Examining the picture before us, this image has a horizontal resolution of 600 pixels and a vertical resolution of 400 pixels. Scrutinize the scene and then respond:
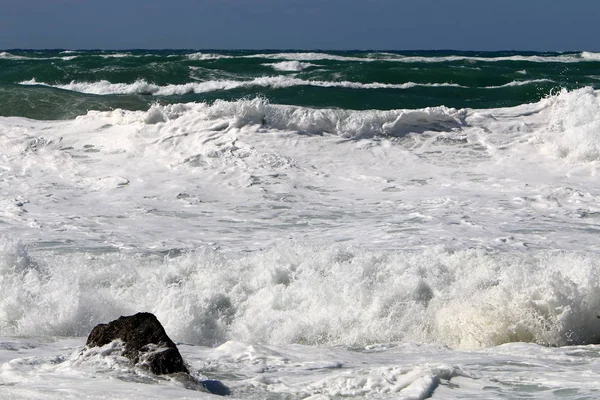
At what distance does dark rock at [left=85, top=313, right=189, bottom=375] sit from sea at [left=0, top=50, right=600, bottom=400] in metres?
0.08

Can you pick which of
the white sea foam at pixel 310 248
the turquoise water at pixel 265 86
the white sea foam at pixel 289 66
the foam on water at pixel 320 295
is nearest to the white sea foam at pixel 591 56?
the turquoise water at pixel 265 86

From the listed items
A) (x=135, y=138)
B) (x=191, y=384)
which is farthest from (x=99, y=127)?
(x=191, y=384)

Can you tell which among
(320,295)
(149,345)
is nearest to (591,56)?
(320,295)

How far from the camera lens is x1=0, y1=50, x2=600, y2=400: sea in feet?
18.3

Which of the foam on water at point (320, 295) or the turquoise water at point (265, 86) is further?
the turquoise water at point (265, 86)

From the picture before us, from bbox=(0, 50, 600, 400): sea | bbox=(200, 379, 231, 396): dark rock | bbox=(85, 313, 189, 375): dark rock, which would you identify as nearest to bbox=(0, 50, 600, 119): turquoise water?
bbox=(0, 50, 600, 400): sea

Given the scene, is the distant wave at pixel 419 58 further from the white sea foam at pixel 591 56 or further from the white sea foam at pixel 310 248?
the white sea foam at pixel 310 248

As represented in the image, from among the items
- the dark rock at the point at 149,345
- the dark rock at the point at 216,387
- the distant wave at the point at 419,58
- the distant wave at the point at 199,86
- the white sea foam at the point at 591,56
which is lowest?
the dark rock at the point at 216,387

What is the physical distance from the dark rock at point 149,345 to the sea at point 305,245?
0.08 m

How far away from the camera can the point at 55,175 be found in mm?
13438

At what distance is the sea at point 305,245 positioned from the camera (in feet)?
18.3

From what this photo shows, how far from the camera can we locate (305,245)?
29.8ft

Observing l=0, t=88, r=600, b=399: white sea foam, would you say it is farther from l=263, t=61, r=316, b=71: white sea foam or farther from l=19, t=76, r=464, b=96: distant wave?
l=263, t=61, r=316, b=71: white sea foam

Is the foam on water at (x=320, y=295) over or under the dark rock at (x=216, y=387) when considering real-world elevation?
over
